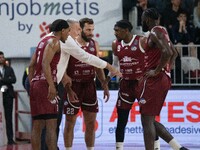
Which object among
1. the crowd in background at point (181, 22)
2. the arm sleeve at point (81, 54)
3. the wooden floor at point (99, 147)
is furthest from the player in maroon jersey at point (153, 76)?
the crowd in background at point (181, 22)

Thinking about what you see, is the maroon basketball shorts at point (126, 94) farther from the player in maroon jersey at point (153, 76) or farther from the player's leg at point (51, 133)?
the player's leg at point (51, 133)

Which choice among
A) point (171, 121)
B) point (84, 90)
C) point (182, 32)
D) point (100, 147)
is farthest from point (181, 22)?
point (84, 90)

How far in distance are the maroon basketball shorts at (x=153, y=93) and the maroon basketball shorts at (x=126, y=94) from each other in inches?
45.8

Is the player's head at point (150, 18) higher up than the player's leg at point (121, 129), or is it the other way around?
the player's head at point (150, 18)

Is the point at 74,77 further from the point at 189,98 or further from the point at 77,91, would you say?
the point at 189,98

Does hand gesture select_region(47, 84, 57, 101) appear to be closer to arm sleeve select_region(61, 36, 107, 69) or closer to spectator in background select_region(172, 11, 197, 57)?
arm sleeve select_region(61, 36, 107, 69)

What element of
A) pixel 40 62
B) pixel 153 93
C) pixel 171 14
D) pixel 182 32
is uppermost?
pixel 171 14

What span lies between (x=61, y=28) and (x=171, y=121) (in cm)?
573

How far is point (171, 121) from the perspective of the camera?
1586 centimetres

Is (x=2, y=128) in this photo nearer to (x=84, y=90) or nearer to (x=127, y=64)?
(x=84, y=90)

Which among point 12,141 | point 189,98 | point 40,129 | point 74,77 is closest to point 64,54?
point 74,77

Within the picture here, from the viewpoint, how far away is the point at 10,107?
17578 millimetres

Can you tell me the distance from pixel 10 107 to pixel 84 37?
19.7ft

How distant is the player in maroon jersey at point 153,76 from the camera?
10570mm
